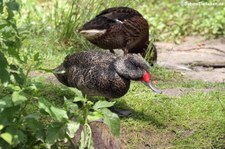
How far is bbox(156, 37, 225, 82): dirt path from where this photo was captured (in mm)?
7353

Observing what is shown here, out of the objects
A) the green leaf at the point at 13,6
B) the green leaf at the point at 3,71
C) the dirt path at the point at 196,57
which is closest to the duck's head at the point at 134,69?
the green leaf at the point at 3,71

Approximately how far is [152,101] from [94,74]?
0.87 m

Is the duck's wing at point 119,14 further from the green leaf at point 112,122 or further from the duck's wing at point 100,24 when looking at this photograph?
the green leaf at point 112,122

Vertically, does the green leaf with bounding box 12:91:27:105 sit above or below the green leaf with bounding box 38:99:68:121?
above

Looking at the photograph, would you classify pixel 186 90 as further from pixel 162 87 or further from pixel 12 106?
pixel 12 106

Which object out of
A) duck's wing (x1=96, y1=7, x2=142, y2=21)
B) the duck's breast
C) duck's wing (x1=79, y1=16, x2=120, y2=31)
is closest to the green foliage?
the duck's breast

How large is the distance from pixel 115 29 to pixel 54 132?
3016mm

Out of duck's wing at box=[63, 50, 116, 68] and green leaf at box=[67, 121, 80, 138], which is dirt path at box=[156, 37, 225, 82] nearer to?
duck's wing at box=[63, 50, 116, 68]

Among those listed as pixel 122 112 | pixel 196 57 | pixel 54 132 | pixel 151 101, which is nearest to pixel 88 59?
pixel 122 112

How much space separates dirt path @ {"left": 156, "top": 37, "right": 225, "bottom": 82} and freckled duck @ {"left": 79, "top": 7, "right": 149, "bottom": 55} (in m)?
1.02

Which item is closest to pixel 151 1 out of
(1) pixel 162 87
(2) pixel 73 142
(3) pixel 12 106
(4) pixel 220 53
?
(4) pixel 220 53

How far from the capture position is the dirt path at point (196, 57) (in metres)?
7.35

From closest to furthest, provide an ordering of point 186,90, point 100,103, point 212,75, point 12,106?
point 12,106 < point 100,103 < point 186,90 < point 212,75

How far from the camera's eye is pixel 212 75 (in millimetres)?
7242
